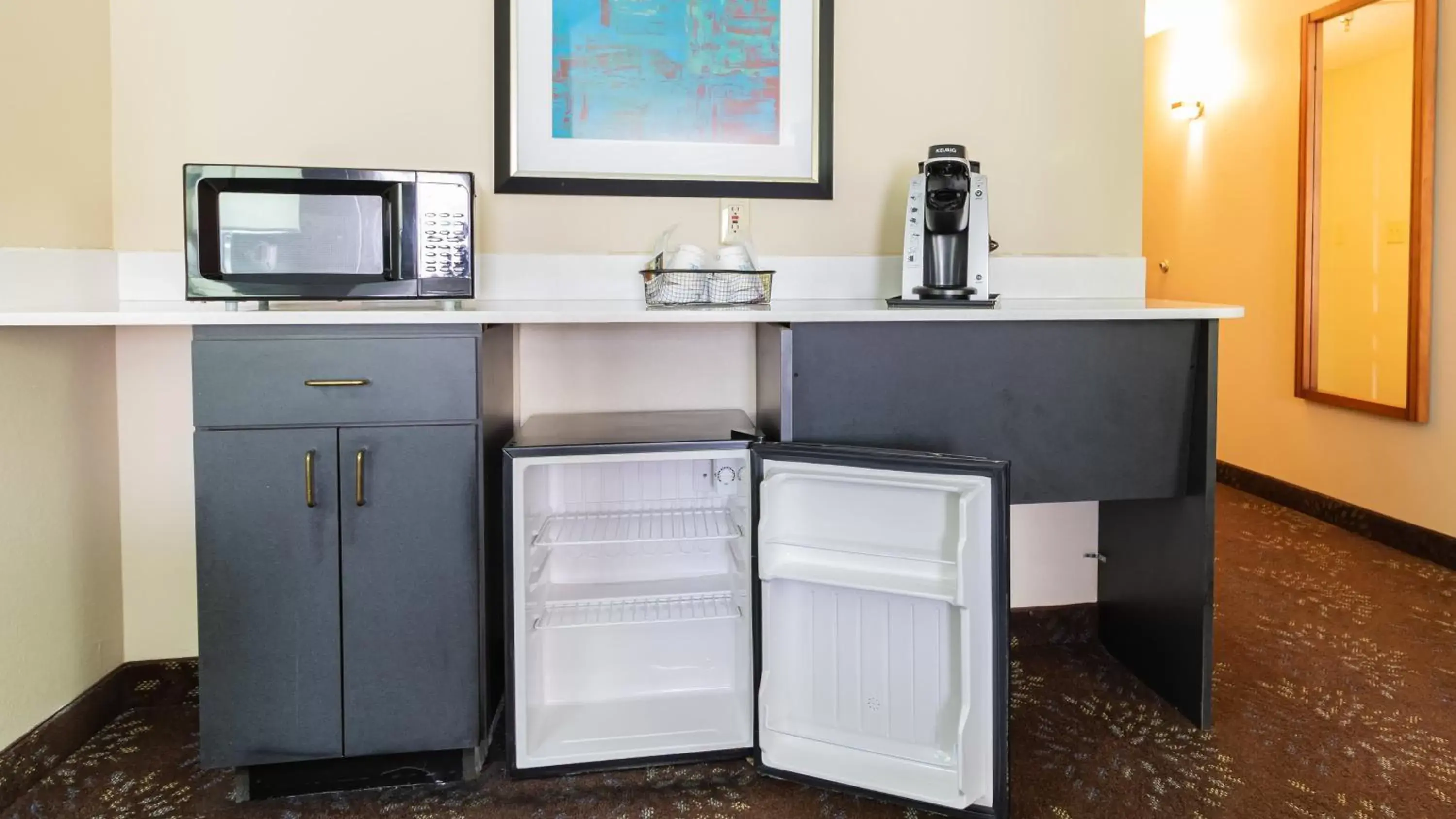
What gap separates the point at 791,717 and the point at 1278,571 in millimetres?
2249

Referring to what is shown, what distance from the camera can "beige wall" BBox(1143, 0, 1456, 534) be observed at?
10.9 ft

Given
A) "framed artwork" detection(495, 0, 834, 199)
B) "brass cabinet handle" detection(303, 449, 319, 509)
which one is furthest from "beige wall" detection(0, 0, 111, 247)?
"framed artwork" detection(495, 0, 834, 199)

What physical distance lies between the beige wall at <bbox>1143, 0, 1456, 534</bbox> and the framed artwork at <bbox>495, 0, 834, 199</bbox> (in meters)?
2.54

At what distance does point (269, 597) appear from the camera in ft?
5.77

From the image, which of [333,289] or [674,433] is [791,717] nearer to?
[674,433]

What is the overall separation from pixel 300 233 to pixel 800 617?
128cm

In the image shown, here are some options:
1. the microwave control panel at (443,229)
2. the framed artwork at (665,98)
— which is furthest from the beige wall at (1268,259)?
the microwave control panel at (443,229)

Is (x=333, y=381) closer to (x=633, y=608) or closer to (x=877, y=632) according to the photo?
(x=633, y=608)

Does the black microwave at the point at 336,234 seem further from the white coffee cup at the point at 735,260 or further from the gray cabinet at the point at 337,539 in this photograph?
the white coffee cup at the point at 735,260

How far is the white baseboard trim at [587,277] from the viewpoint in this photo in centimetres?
189

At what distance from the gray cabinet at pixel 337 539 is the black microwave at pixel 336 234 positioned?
134 mm

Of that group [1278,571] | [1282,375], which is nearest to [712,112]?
[1278,571]

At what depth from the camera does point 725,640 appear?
2238 millimetres

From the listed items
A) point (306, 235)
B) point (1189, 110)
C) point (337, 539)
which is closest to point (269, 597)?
point (337, 539)
